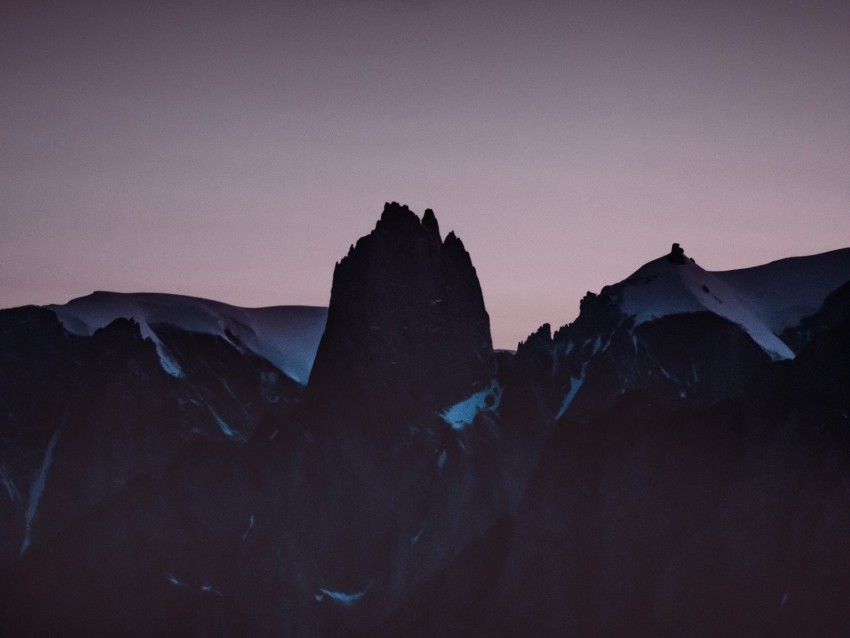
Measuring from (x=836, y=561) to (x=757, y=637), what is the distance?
9.53 m

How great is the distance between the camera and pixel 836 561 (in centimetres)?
19875

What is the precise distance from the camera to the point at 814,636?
196375 millimetres

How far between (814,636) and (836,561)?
6.99 meters

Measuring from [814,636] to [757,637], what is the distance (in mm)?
5620

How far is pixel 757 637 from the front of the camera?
19988 cm
